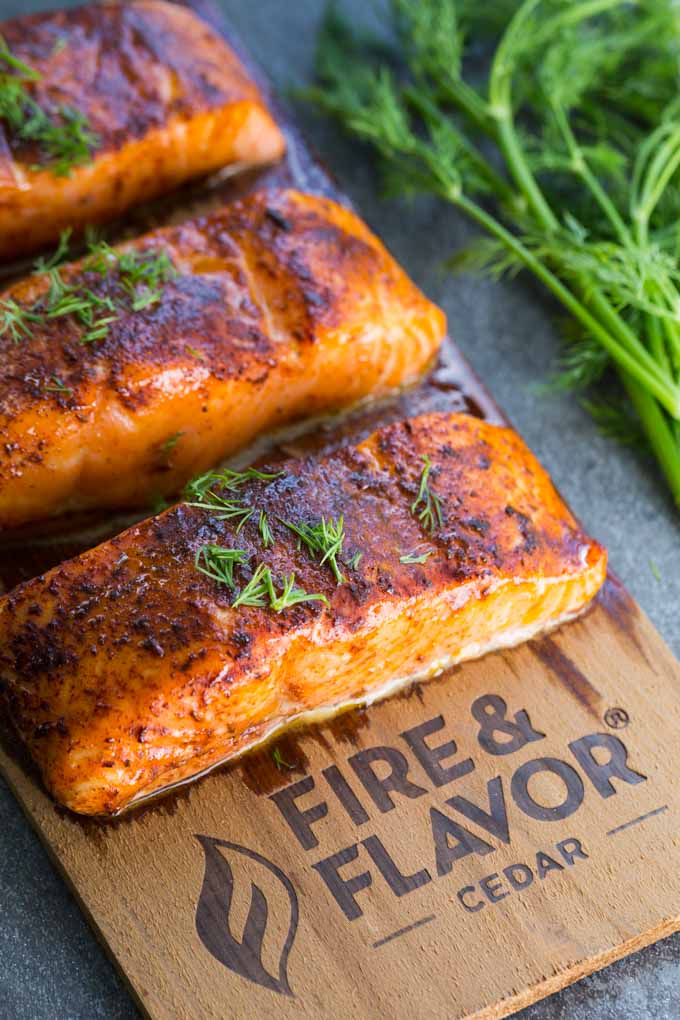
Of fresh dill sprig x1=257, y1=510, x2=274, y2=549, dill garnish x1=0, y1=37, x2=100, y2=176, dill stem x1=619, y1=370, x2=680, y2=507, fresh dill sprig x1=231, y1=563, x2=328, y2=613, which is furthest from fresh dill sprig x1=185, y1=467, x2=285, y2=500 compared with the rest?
dill stem x1=619, y1=370, x2=680, y2=507

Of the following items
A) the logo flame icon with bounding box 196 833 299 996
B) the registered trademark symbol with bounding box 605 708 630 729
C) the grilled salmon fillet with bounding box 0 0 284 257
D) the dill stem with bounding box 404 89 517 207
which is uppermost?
the grilled salmon fillet with bounding box 0 0 284 257

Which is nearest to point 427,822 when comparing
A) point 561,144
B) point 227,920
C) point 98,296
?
point 227,920

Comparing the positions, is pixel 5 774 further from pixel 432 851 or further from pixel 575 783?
pixel 575 783

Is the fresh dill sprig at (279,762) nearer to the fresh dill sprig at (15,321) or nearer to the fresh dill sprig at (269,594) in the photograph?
the fresh dill sprig at (269,594)

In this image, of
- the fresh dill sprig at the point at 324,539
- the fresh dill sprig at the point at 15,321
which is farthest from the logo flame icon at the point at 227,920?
the fresh dill sprig at the point at 15,321

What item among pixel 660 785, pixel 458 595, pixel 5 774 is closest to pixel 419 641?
→ pixel 458 595

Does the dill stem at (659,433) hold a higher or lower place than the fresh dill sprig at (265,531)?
lower

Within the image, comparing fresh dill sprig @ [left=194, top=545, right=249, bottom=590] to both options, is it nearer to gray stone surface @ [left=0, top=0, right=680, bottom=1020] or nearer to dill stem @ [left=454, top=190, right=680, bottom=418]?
gray stone surface @ [left=0, top=0, right=680, bottom=1020]
